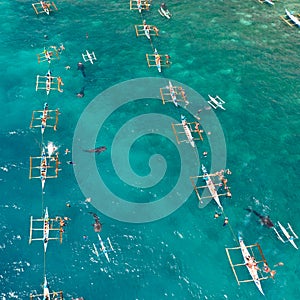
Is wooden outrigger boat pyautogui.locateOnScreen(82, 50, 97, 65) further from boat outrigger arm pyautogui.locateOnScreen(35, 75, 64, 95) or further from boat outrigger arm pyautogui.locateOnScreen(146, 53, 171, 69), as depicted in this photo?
boat outrigger arm pyautogui.locateOnScreen(146, 53, 171, 69)

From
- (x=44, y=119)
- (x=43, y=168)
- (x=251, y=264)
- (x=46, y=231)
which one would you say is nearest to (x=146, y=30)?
(x=44, y=119)

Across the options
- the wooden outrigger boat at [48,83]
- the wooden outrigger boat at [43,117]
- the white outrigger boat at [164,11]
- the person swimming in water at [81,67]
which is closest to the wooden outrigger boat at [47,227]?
the wooden outrigger boat at [43,117]

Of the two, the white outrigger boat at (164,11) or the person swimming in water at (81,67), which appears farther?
the white outrigger boat at (164,11)

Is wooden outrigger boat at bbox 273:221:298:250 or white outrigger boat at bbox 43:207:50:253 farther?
wooden outrigger boat at bbox 273:221:298:250

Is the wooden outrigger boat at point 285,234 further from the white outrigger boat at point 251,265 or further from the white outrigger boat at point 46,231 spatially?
the white outrigger boat at point 46,231

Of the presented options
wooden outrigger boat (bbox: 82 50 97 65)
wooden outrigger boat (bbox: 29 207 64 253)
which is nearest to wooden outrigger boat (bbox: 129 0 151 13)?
wooden outrigger boat (bbox: 82 50 97 65)

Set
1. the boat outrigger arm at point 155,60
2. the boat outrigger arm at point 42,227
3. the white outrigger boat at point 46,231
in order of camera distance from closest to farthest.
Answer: the white outrigger boat at point 46,231, the boat outrigger arm at point 42,227, the boat outrigger arm at point 155,60

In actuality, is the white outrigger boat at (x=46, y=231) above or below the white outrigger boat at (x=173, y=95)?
below
